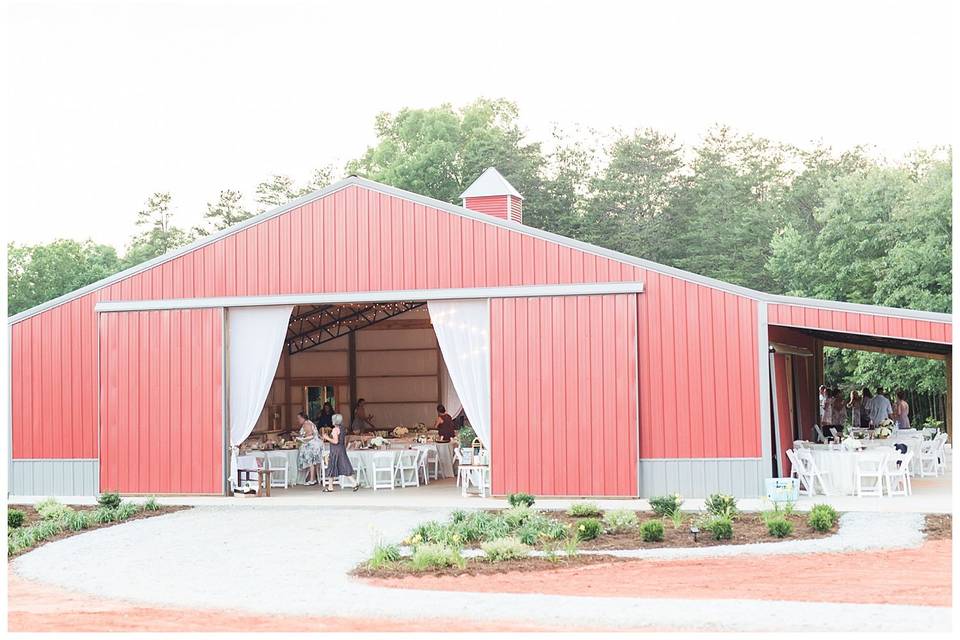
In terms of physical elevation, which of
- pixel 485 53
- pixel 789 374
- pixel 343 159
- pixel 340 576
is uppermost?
pixel 485 53

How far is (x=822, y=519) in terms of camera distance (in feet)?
38.5

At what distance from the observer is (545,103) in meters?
46.2

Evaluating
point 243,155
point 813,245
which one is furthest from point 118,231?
point 813,245

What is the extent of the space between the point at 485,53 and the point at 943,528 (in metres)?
36.9

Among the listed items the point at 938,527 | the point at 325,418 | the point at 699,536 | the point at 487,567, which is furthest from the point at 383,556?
the point at 325,418

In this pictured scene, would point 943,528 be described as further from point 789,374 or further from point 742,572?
point 789,374

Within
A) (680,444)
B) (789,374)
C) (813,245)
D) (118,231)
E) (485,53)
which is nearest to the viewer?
(680,444)

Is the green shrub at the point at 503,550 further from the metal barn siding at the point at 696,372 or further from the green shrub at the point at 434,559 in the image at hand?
the metal barn siding at the point at 696,372

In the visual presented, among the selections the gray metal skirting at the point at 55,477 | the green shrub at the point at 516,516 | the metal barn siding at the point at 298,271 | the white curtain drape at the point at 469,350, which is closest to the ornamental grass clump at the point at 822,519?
the green shrub at the point at 516,516

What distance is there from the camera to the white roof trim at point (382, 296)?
51.2 feet

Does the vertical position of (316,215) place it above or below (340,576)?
above

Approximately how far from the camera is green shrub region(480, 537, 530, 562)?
1059 centimetres

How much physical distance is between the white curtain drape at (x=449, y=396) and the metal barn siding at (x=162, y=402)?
748 cm

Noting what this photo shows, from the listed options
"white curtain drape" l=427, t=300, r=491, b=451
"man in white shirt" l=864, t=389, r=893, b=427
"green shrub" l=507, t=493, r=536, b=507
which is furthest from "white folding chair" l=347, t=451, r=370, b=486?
"man in white shirt" l=864, t=389, r=893, b=427
